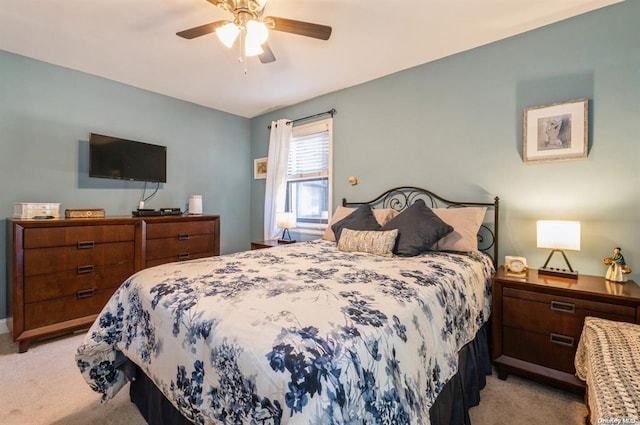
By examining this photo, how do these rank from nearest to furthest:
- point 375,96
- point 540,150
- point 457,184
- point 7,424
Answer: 1. point 7,424
2. point 540,150
3. point 457,184
4. point 375,96

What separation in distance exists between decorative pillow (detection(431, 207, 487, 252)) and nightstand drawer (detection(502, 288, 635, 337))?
16.4 inches

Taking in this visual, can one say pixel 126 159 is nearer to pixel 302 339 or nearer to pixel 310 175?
pixel 310 175

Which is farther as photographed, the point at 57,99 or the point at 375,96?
the point at 375,96

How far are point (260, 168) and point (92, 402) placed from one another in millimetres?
3361

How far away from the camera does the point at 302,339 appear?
2.87 ft

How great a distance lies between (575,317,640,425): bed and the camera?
887mm

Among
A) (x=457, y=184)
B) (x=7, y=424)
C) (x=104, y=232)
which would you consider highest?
(x=457, y=184)

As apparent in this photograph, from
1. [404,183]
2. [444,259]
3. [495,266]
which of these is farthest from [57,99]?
[495,266]

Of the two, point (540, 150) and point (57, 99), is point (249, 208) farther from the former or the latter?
point (540, 150)

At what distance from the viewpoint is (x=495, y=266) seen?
2.43 m

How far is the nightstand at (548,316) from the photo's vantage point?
1.65 metres

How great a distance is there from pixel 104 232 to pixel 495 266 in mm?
3498

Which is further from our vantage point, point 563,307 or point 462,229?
point 462,229

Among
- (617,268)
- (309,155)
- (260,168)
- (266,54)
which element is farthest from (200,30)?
(617,268)
